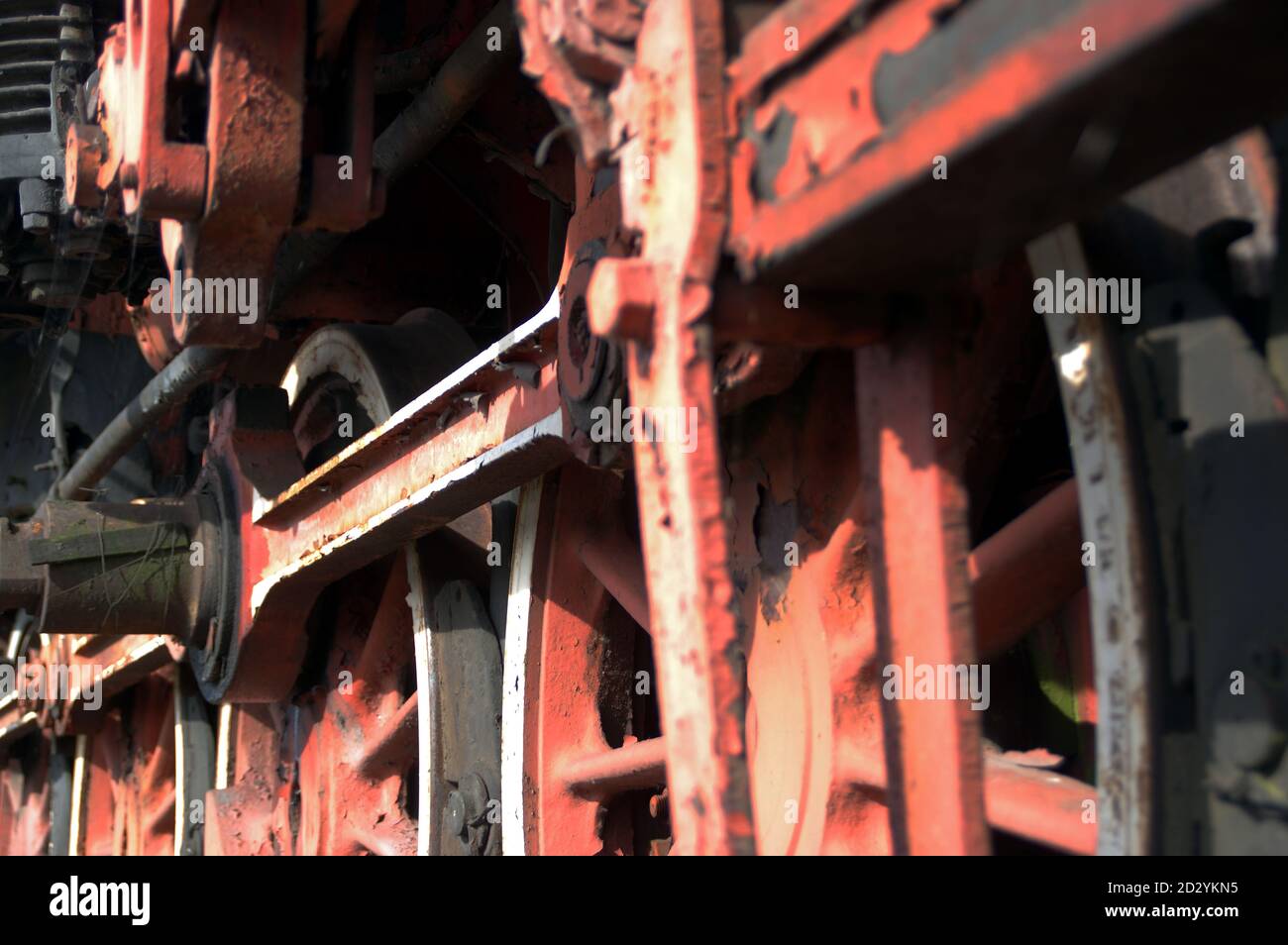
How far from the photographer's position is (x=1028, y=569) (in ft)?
5.11

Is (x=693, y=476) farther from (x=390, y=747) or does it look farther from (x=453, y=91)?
(x=390, y=747)

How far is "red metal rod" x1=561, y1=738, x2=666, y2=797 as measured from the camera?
2.13 meters

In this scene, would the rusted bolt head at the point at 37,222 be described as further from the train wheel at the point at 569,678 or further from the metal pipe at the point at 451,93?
the train wheel at the point at 569,678

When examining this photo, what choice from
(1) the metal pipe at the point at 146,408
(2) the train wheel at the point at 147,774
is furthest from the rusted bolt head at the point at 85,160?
(2) the train wheel at the point at 147,774

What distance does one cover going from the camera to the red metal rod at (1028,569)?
4.99 ft

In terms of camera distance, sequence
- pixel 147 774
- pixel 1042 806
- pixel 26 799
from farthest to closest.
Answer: pixel 26 799
pixel 147 774
pixel 1042 806

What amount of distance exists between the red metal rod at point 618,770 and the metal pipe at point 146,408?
1.20 m

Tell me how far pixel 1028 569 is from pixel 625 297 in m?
0.65

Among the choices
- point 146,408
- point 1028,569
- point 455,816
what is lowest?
point 455,816

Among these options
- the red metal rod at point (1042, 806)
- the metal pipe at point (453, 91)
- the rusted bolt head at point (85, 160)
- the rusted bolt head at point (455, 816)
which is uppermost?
Answer: the metal pipe at point (453, 91)

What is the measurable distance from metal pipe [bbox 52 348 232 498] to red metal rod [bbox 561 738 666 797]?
120 cm

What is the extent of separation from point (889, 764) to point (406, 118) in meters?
1.69

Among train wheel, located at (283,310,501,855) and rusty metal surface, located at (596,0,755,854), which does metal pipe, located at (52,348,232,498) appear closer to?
train wheel, located at (283,310,501,855)

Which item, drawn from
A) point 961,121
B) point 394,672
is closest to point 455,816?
point 394,672
